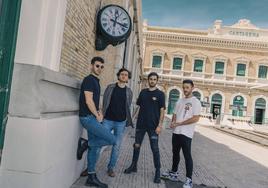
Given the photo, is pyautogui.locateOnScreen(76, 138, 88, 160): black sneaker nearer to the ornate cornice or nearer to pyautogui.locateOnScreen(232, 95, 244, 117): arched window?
pyautogui.locateOnScreen(232, 95, 244, 117): arched window

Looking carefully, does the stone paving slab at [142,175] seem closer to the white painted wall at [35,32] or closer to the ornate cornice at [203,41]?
the white painted wall at [35,32]

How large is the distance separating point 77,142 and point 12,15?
230cm

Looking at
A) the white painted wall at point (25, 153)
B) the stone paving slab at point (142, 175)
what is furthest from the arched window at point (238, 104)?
the white painted wall at point (25, 153)

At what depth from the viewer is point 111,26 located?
7121 millimetres

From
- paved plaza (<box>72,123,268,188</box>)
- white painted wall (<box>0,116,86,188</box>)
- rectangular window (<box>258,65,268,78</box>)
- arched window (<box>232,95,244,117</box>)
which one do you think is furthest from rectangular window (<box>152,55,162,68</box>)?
white painted wall (<box>0,116,86,188</box>)

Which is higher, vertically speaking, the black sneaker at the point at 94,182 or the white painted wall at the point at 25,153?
the white painted wall at the point at 25,153

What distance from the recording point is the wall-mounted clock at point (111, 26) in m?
6.95

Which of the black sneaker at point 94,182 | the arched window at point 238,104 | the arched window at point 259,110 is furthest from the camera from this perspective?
the arched window at point 259,110

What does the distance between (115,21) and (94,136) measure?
3.29 metres

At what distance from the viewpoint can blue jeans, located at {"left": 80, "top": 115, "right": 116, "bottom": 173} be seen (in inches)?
188

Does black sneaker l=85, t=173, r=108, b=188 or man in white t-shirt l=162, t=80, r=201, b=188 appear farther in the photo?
man in white t-shirt l=162, t=80, r=201, b=188

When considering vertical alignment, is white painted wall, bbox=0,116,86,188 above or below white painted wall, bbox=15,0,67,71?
below

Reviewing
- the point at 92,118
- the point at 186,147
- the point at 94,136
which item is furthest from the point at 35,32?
the point at 186,147

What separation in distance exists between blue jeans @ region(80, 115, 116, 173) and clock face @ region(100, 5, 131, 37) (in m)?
2.82
